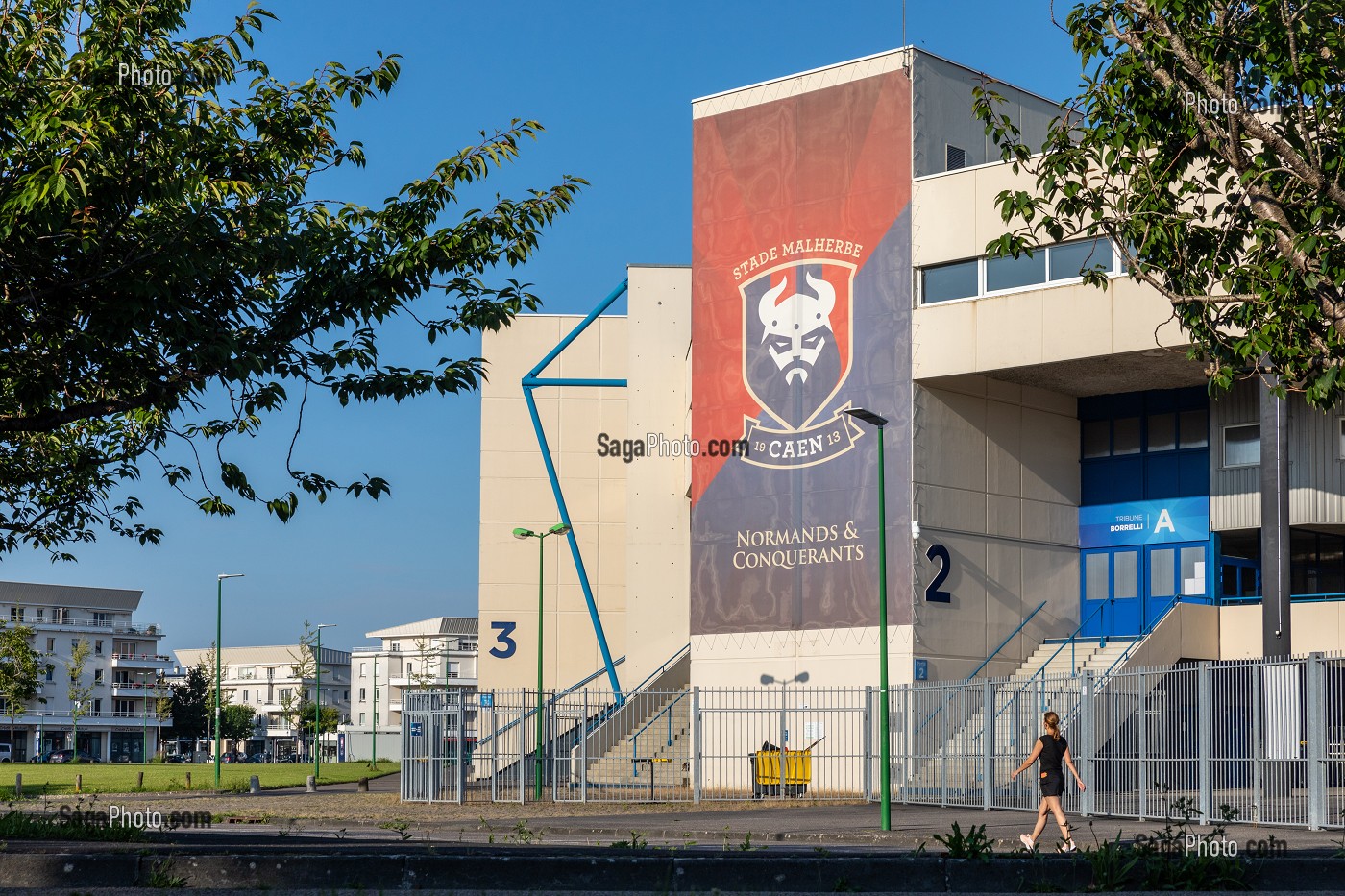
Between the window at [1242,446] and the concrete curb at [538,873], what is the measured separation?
1168 inches

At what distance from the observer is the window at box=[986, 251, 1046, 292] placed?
3631cm

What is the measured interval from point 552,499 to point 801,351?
687 inches

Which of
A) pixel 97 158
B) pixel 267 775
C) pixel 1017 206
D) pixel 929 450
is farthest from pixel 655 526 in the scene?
pixel 97 158

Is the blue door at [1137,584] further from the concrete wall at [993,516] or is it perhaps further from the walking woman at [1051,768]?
the walking woman at [1051,768]

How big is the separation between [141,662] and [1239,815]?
138 m

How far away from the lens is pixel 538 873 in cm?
1131

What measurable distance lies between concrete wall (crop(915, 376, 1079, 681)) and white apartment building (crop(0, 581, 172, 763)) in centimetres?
10124

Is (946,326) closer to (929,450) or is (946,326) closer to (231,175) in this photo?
(929,450)

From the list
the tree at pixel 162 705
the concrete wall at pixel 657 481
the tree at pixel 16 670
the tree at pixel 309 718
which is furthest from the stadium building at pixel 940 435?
the tree at pixel 309 718

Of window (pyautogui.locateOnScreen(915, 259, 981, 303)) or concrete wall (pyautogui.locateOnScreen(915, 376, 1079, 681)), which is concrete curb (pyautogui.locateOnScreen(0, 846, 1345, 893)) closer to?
concrete wall (pyautogui.locateOnScreen(915, 376, 1079, 681))

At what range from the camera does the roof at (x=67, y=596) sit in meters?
140

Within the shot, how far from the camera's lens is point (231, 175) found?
15.3m

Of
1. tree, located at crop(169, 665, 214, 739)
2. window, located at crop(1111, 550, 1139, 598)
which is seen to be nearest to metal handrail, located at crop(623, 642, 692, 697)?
window, located at crop(1111, 550, 1139, 598)

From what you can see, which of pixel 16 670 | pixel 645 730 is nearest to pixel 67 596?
pixel 16 670
